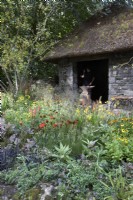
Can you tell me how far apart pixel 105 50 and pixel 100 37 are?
3.09 feet

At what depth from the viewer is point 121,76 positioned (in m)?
8.95

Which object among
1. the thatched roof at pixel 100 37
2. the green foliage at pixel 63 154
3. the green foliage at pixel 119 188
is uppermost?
the thatched roof at pixel 100 37

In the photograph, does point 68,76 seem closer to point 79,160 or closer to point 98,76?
point 98,76

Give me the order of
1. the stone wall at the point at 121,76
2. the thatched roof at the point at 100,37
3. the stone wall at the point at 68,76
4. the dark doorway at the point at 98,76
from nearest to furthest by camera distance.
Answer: the thatched roof at the point at 100,37 < the stone wall at the point at 121,76 < the stone wall at the point at 68,76 < the dark doorway at the point at 98,76

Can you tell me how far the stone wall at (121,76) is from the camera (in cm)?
874

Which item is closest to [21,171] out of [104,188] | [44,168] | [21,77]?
[44,168]

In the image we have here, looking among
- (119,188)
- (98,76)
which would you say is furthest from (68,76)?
(119,188)

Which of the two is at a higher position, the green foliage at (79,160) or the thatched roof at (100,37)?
the thatched roof at (100,37)

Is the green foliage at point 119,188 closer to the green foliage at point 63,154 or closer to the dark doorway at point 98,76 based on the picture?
the green foliage at point 63,154

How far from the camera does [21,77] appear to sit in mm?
9656

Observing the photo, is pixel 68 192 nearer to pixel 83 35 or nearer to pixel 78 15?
pixel 83 35

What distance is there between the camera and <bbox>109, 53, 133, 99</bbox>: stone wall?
874 cm

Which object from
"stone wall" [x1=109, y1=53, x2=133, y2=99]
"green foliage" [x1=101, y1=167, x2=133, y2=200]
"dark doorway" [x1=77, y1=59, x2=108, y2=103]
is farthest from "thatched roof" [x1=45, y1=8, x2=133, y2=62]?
"green foliage" [x1=101, y1=167, x2=133, y2=200]

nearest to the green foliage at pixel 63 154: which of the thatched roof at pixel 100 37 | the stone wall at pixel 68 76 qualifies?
the thatched roof at pixel 100 37
